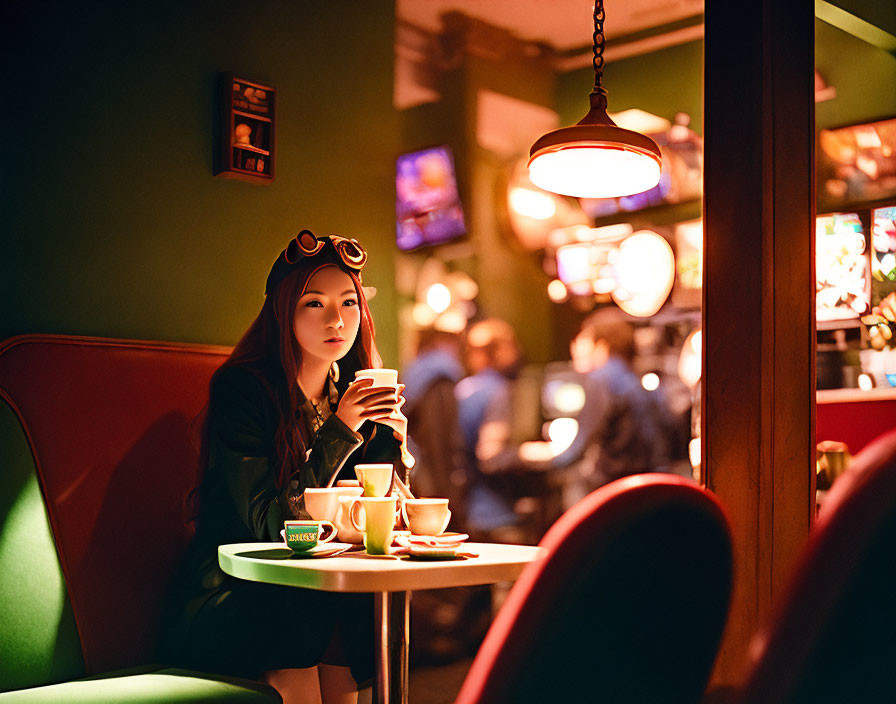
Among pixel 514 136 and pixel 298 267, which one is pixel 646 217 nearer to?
pixel 514 136

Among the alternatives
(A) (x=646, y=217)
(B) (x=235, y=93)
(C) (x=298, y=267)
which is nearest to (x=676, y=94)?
(A) (x=646, y=217)

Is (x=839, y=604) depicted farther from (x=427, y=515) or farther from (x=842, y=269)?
(x=842, y=269)

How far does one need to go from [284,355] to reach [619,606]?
1.93 m

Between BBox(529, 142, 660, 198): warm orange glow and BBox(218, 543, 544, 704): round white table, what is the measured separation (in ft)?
4.22

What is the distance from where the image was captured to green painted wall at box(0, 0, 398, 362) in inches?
101

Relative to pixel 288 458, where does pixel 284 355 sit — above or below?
above

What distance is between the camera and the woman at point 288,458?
212 cm

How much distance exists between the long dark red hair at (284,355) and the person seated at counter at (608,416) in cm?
361

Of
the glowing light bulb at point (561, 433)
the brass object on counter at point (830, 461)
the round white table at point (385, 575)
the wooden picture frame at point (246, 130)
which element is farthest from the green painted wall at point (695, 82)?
the round white table at point (385, 575)

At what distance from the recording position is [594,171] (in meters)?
2.93

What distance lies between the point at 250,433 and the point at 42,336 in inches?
24.5

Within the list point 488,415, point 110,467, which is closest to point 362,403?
point 110,467

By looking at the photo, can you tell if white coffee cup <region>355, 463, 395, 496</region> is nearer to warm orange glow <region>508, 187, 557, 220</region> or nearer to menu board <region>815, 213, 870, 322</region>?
menu board <region>815, 213, 870, 322</region>

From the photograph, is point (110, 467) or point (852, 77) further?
point (852, 77)
